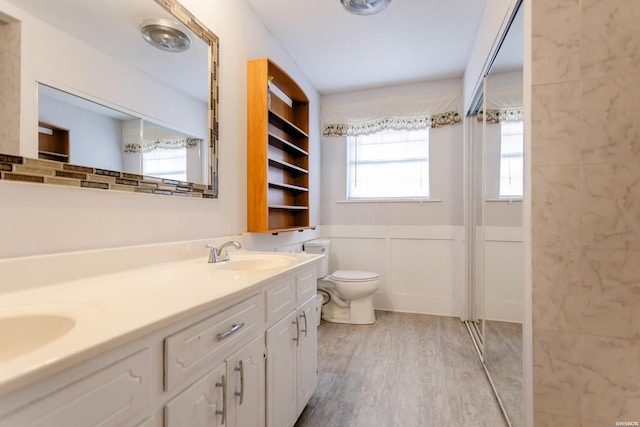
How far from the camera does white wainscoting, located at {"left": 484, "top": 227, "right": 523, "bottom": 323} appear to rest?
149cm

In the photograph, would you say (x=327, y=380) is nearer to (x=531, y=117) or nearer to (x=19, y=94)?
(x=531, y=117)

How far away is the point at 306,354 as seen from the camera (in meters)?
1.65

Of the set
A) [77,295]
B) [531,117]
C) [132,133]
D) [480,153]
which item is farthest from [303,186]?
[77,295]

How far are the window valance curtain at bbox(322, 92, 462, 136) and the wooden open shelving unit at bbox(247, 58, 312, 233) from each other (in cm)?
87

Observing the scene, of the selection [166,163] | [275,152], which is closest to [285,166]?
[275,152]

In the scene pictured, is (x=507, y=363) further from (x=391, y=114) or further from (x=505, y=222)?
(x=391, y=114)

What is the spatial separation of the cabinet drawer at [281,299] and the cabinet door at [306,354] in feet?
0.43

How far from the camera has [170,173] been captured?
1494 mm

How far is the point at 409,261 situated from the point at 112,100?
2.98 metres

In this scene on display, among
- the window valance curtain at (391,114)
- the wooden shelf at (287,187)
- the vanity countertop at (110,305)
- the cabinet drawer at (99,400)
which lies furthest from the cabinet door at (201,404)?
the window valance curtain at (391,114)

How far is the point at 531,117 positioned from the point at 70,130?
1703mm

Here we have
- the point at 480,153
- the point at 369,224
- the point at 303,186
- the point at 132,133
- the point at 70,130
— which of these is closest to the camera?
the point at 70,130

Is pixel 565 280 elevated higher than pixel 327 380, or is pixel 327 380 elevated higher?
pixel 565 280

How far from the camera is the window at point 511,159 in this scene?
58.5 inches
